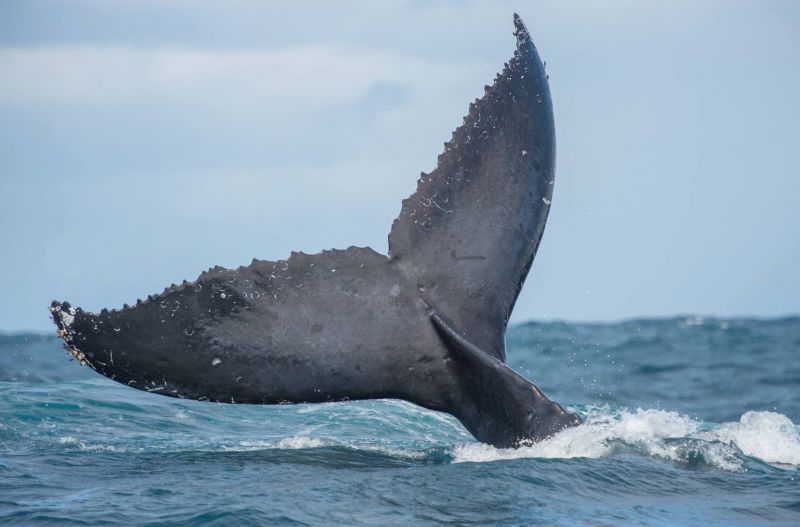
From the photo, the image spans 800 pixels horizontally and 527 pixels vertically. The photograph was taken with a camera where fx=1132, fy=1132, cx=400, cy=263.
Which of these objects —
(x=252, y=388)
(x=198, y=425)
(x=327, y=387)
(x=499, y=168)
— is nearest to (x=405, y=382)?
(x=327, y=387)

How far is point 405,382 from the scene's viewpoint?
254 inches

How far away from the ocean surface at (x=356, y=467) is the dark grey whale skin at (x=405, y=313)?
0.50m

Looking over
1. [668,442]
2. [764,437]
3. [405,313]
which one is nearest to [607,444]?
[668,442]

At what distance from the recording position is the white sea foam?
6836 millimetres

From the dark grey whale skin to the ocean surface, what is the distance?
50 cm

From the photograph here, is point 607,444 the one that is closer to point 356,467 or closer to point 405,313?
point 356,467

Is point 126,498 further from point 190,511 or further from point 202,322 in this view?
point 202,322

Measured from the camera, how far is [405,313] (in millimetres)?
6434

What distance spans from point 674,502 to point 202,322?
2885 millimetres

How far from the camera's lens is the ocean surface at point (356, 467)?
6.14 meters

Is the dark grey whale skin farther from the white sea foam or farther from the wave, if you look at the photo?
the wave

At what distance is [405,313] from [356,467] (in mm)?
1324

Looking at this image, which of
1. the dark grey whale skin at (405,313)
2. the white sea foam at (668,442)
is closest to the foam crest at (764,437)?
the white sea foam at (668,442)

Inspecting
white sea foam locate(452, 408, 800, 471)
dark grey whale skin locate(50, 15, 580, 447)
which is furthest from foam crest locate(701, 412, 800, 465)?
dark grey whale skin locate(50, 15, 580, 447)
